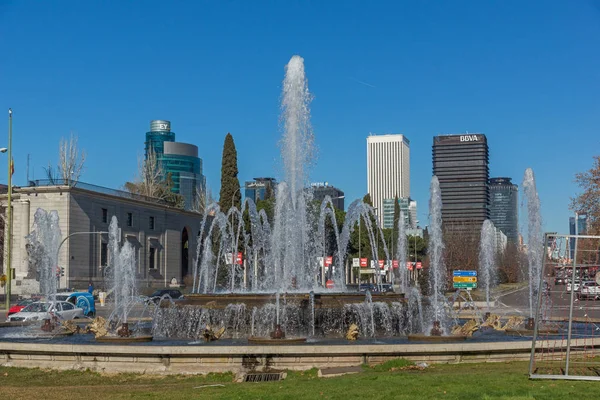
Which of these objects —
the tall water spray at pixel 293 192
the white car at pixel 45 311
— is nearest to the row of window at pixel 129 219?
the white car at pixel 45 311

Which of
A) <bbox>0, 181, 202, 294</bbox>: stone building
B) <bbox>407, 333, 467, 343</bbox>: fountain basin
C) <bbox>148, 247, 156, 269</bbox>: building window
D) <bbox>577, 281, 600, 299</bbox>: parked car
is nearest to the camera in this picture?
<bbox>577, 281, 600, 299</bbox>: parked car

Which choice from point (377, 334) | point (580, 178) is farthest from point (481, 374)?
point (580, 178)

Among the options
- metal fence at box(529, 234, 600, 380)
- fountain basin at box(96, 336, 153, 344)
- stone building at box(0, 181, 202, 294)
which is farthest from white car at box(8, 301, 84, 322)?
stone building at box(0, 181, 202, 294)

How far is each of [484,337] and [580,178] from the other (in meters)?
38.4

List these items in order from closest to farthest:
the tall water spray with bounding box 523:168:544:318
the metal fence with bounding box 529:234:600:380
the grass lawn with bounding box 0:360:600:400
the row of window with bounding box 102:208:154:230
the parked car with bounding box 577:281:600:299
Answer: the grass lawn with bounding box 0:360:600:400, the metal fence with bounding box 529:234:600:380, the parked car with bounding box 577:281:600:299, the tall water spray with bounding box 523:168:544:318, the row of window with bounding box 102:208:154:230

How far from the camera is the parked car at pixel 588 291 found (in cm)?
1316

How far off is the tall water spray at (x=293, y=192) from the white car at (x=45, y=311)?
8244 mm

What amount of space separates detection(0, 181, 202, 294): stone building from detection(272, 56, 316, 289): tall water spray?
29.2m

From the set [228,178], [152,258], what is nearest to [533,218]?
[228,178]

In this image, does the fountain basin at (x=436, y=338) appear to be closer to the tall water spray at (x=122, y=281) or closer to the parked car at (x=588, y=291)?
the parked car at (x=588, y=291)

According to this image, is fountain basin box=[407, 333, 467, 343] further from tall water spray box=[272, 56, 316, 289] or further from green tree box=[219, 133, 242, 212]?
green tree box=[219, 133, 242, 212]

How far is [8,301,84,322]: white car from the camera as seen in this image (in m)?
30.5

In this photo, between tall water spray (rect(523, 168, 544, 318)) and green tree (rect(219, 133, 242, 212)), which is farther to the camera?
Answer: green tree (rect(219, 133, 242, 212))

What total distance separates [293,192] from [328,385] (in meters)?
17.1
